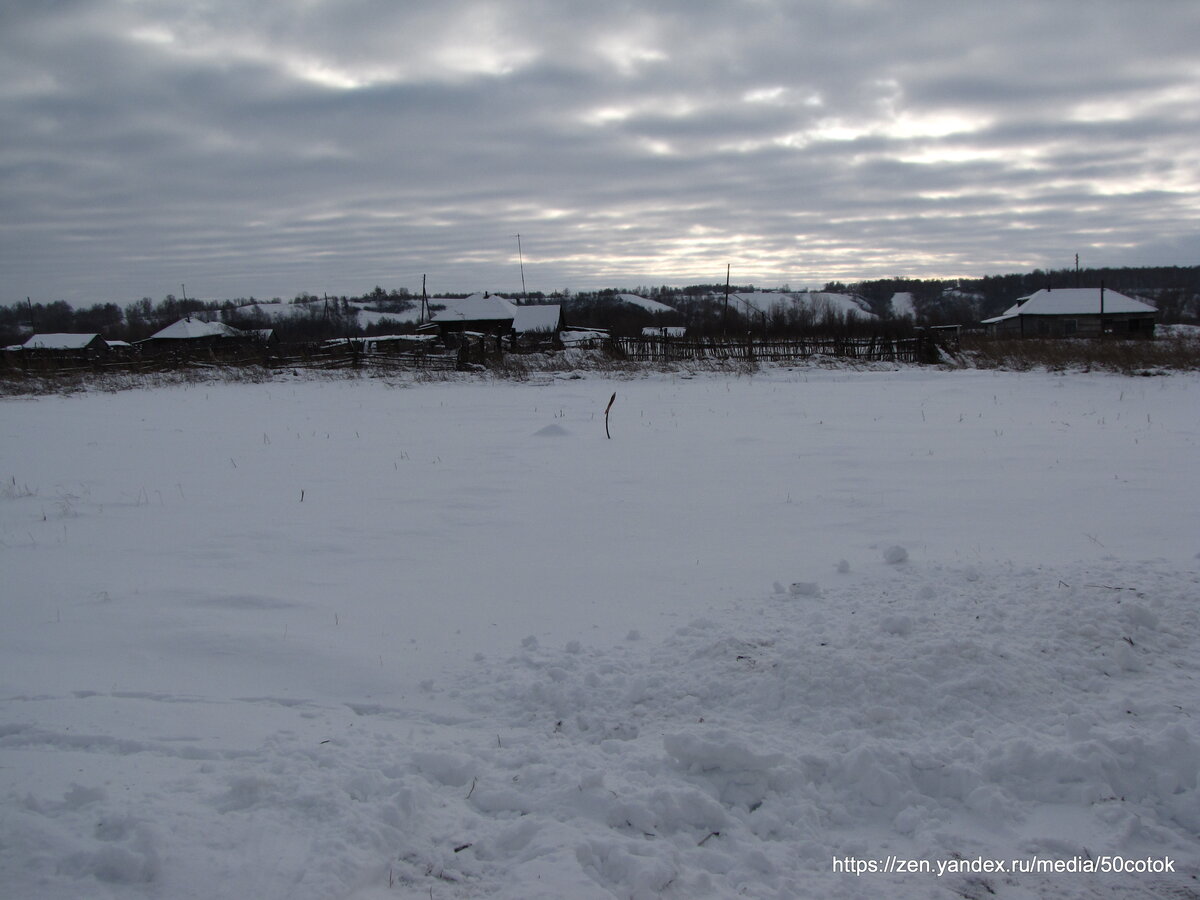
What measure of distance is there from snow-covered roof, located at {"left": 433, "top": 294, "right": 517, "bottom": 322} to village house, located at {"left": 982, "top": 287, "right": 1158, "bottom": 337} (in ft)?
131

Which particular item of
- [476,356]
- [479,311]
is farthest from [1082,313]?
[476,356]

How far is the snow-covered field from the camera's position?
2482 millimetres

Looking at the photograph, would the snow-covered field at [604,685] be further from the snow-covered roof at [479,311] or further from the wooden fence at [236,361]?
the snow-covered roof at [479,311]

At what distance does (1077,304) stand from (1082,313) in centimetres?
150

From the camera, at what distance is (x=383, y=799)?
2717mm

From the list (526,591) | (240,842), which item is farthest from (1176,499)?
(240,842)

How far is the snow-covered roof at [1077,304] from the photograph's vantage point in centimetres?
5900

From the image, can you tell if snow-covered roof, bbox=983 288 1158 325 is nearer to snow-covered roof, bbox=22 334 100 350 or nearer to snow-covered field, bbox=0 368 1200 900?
snow-covered field, bbox=0 368 1200 900

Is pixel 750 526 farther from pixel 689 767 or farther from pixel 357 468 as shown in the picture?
pixel 357 468

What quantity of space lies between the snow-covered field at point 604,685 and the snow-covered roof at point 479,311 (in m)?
51.7

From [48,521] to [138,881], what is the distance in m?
5.83

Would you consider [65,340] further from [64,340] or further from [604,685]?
[604,685]

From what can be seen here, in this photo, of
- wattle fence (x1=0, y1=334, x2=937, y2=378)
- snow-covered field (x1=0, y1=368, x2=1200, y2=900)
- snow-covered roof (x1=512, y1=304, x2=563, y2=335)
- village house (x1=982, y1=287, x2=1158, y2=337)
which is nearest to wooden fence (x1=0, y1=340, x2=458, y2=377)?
wattle fence (x1=0, y1=334, x2=937, y2=378)

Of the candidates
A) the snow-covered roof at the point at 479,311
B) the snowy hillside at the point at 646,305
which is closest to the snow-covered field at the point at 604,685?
the snow-covered roof at the point at 479,311
